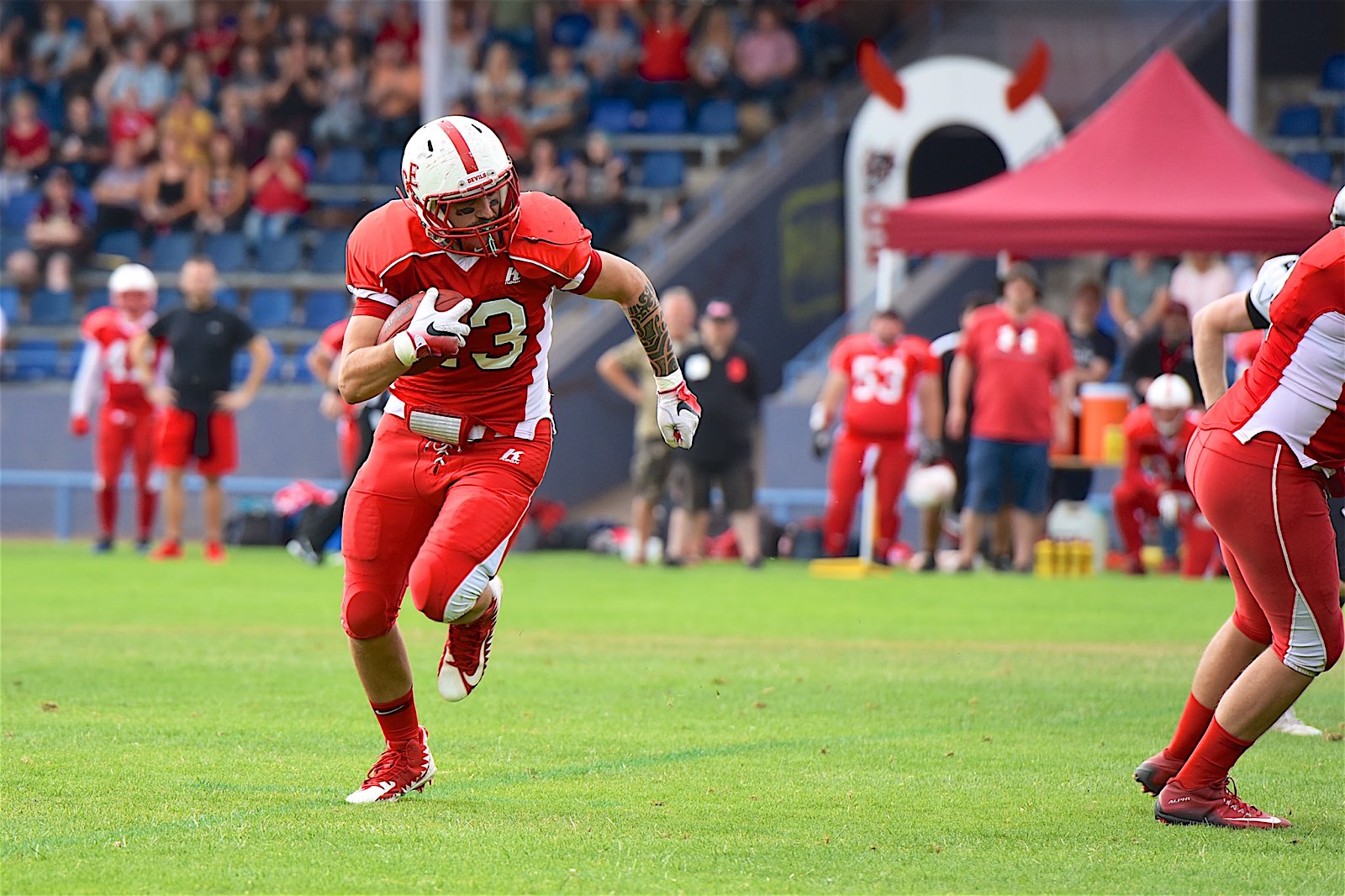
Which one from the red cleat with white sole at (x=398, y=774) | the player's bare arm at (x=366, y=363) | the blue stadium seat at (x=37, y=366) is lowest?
the red cleat with white sole at (x=398, y=774)

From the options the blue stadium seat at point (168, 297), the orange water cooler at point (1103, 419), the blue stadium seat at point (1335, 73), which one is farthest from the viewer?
the blue stadium seat at point (168, 297)

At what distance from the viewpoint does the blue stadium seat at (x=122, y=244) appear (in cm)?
2348

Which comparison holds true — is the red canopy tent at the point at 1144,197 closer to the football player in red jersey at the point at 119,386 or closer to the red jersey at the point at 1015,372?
the red jersey at the point at 1015,372

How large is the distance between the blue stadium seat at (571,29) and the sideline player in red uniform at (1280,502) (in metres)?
20.4

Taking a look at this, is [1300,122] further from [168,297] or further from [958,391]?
[168,297]

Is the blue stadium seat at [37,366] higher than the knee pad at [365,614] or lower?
lower

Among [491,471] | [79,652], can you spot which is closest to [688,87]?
[79,652]

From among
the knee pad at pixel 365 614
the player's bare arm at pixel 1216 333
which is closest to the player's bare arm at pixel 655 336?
the knee pad at pixel 365 614

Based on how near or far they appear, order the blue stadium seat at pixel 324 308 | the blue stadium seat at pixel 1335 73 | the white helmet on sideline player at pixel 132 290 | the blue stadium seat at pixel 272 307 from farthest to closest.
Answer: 1. the blue stadium seat at pixel 272 307
2. the blue stadium seat at pixel 324 308
3. the blue stadium seat at pixel 1335 73
4. the white helmet on sideline player at pixel 132 290

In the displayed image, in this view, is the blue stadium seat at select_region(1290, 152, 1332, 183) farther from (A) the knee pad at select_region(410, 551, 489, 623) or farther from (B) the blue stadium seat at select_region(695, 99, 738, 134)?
(A) the knee pad at select_region(410, 551, 489, 623)

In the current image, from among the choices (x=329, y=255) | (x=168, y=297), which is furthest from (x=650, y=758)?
(x=168, y=297)

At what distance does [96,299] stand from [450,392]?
59.9 ft

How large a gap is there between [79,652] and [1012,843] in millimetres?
5921

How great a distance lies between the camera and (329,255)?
75.6 feet
